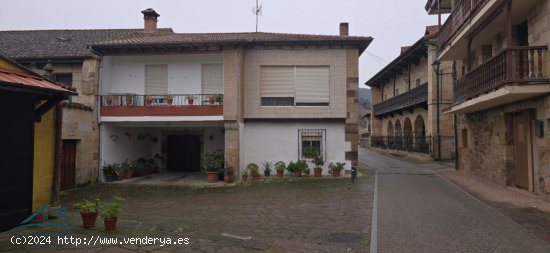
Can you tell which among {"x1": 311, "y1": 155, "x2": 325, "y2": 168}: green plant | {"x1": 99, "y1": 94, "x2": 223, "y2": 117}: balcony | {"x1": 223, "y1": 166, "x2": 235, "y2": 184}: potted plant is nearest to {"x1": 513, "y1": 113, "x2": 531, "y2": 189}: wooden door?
{"x1": 311, "y1": 155, "x2": 325, "y2": 168}: green plant

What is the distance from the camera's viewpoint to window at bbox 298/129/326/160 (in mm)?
15750

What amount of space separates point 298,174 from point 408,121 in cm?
1762

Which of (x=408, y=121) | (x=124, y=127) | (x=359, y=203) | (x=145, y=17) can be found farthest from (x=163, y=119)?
(x=408, y=121)

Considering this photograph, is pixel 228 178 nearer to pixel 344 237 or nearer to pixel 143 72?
pixel 143 72

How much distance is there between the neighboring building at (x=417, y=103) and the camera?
23.3m

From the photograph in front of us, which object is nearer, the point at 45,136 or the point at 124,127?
the point at 45,136

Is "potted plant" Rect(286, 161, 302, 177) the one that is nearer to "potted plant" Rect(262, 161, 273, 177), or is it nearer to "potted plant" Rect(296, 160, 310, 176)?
"potted plant" Rect(296, 160, 310, 176)

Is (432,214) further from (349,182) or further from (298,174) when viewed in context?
(298,174)

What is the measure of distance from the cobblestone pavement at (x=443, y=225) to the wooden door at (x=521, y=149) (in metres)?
1.94

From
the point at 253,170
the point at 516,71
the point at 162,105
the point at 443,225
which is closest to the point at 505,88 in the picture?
the point at 516,71

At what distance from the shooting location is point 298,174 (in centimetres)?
1554

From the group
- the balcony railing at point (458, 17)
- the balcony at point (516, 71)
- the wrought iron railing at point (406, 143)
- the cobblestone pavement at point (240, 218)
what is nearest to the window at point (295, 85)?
the cobblestone pavement at point (240, 218)

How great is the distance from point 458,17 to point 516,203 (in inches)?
296

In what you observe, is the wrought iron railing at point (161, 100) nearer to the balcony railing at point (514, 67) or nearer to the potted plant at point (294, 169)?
the potted plant at point (294, 169)
